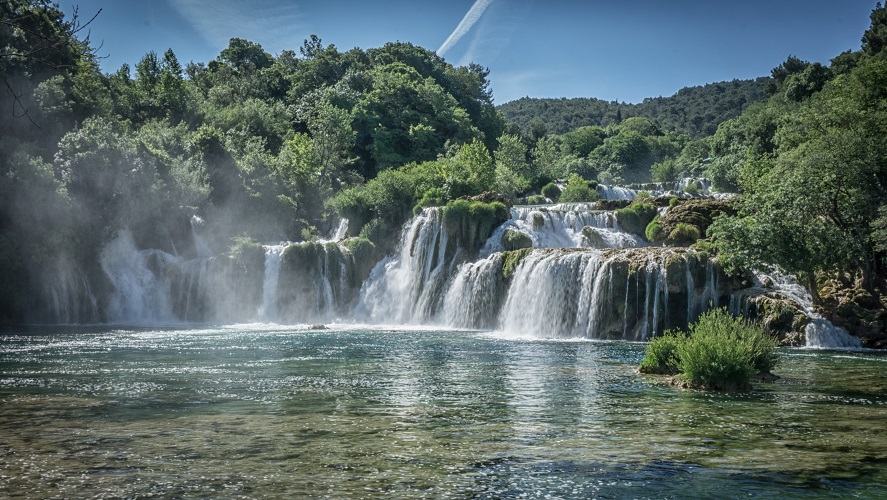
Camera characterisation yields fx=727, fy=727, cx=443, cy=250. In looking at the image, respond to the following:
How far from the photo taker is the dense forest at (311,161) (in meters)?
32.9

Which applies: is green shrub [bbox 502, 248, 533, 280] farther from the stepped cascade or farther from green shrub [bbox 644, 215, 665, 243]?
green shrub [bbox 644, 215, 665, 243]

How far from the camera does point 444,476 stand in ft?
33.1

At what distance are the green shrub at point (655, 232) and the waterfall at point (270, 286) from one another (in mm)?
25417

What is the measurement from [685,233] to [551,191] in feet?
117

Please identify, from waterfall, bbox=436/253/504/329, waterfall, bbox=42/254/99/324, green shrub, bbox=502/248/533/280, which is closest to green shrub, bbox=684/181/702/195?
waterfall, bbox=436/253/504/329

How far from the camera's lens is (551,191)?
77625mm

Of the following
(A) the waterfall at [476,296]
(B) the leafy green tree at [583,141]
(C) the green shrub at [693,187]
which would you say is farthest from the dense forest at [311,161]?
(B) the leafy green tree at [583,141]

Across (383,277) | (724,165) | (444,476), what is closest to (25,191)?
(383,277)

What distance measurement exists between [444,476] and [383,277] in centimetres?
4301

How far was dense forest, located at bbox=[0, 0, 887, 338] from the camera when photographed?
32.9 metres

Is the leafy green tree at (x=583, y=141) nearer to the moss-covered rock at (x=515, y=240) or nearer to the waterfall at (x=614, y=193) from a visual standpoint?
the waterfall at (x=614, y=193)

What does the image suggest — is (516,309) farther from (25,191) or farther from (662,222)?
(25,191)

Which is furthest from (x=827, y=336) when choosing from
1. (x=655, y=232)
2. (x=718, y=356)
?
(x=718, y=356)

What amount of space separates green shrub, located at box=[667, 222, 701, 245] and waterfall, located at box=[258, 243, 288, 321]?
27042 millimetres
